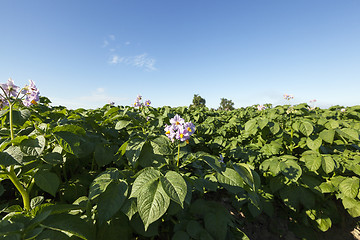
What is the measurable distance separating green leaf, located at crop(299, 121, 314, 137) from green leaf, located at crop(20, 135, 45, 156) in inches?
113

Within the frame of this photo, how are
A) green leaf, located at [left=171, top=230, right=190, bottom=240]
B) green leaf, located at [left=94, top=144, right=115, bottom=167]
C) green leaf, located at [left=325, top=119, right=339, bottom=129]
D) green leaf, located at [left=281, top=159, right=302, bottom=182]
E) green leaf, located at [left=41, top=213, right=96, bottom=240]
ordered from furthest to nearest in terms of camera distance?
green leaf, located at [left=325, top=119, right=339, bottom=129]
green leaf, located at [left=281, top=159, right=302, bottom=182]
green leaf, located at [left=94, top=144, right=115, bottom=167]
green leaf, located at [left=171, top=230, right=190, bottom=240]
green leaf, located at [left=41, top=213, right=96, bottom=240]

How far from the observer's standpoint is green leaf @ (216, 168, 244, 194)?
42.3 inches

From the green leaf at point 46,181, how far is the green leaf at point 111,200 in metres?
0.37

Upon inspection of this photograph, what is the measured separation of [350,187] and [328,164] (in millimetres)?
402

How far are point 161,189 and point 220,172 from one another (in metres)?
0.44

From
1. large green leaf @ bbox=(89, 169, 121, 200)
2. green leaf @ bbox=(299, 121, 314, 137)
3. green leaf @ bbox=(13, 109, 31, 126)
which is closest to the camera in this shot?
large green leaf @ bbox=(89, 169, 121, 200)

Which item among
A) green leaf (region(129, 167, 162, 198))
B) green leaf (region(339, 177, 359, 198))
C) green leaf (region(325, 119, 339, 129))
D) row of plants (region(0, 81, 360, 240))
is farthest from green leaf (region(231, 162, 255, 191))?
green leaf (region(325, 119, 339, 129))

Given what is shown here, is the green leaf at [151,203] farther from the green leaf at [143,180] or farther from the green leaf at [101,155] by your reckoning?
the green leaf at [101,155]

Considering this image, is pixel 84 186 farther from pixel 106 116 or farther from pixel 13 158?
pixel 106 116

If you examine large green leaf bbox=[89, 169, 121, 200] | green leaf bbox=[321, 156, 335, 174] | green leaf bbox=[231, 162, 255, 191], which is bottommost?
green leaf bbox=[321, 156, 335, 174]

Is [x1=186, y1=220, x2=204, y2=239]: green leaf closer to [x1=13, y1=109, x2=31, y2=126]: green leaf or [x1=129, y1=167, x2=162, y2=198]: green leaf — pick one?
[x1=129, y1=167, x2=162, y2=198]: green leaf

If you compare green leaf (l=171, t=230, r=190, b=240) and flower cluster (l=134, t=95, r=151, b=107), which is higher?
flower cluster (l=134, t=95, r=151, b=107)

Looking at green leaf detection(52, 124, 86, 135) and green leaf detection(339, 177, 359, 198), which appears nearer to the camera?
green leaf detection(52, 124, 86, 135)

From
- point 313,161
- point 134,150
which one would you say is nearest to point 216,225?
point 134,150
